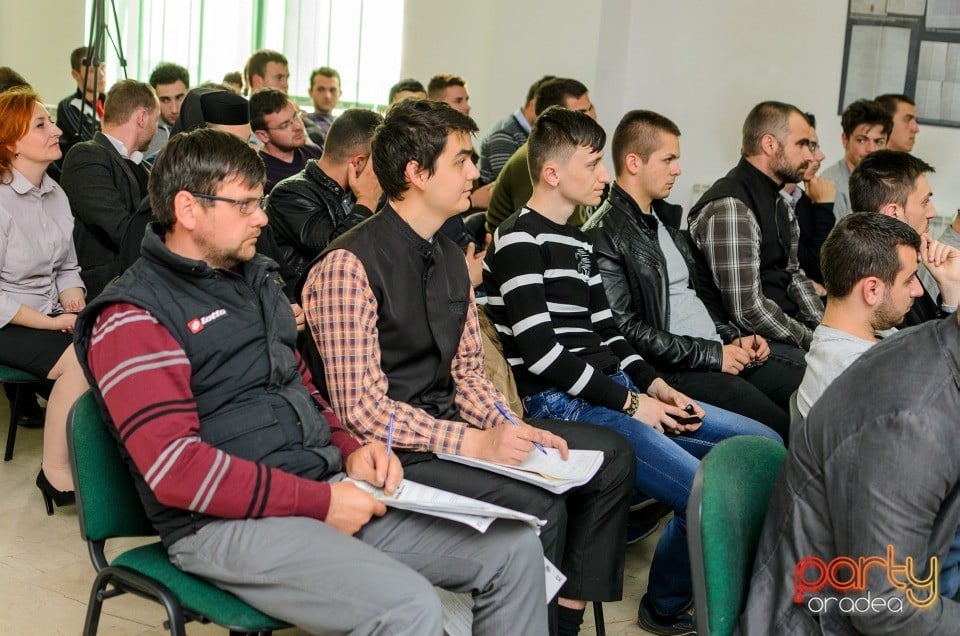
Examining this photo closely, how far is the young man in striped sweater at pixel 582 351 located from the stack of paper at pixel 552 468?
40 centimetres

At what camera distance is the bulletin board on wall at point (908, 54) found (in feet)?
18.8

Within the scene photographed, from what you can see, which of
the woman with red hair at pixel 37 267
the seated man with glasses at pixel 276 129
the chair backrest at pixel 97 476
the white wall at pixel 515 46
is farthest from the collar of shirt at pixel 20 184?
the white wall at pixel 515 46

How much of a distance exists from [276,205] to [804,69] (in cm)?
390

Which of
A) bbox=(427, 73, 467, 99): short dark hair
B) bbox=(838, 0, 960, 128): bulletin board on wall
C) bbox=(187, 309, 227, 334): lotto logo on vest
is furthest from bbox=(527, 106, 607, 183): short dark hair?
bbox=(838, 0, 960, 128): bulletin board on wall

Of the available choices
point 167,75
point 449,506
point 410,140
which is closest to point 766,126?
point 410,140

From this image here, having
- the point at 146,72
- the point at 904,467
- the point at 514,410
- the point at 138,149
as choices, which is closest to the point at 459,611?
the point at 514,410

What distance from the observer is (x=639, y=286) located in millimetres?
3117

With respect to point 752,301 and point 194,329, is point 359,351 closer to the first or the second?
point 194,329

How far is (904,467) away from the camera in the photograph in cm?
140

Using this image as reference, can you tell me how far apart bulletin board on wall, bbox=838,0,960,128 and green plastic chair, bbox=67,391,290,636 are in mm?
5215

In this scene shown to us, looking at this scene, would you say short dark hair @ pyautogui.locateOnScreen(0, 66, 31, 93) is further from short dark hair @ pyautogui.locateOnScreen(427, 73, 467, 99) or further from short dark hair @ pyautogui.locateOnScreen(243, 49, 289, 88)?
short dark hair @ pyautogui.locateOnScreen(427, 73, 467, 99)

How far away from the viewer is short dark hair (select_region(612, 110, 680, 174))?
3229mm

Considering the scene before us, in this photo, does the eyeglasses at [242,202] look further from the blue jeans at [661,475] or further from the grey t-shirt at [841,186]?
the grey t-shirt at [841,186]

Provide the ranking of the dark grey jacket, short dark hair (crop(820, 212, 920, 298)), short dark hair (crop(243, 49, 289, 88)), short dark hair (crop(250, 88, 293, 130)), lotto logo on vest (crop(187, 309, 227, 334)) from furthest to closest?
short dark hair (crop(243, 49, 289, 88)) → short dark hair (crop(250, 88, 293, 130)) → short dark hair (crop(820, 212, 920, 298)) → lotto logo on vest (crop(187, 309, 227, 334)) → the dark grey jacket
